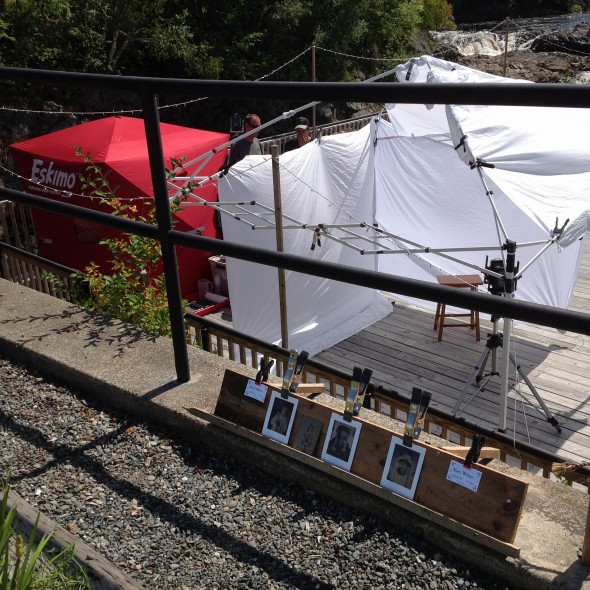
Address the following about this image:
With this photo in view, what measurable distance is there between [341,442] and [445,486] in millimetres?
331

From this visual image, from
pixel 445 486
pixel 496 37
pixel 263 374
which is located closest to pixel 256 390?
pixel 263 374

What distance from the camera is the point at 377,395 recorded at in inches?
133

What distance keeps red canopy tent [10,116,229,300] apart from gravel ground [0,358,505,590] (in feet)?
19.9

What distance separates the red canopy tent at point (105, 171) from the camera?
8.35 m

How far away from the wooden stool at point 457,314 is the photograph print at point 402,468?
5346mm

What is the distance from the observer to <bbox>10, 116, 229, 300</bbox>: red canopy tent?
8352 mm

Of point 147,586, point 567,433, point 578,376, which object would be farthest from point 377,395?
point 578,376

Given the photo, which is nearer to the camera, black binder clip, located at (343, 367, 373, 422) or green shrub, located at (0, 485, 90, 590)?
green shrub, located at (0, 485, 90, 590)

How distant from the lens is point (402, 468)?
1.87m

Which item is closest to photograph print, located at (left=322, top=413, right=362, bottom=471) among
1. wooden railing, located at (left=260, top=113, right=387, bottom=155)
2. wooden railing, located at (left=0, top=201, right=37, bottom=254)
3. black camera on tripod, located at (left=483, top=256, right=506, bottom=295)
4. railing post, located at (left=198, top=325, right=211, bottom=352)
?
railing post, located at (left=198, top=325, right=211, bottom=352)

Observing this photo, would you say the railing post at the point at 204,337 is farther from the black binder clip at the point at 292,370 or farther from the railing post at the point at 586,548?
the railing post at the point at 586,548

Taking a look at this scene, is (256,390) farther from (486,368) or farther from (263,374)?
(486,368)

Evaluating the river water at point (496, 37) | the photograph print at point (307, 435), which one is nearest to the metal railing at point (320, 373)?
the photograph print at point (307, 435)

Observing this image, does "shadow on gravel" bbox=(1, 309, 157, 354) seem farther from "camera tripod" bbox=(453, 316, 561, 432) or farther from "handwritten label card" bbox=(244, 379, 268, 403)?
"camera tripod" bbox=(453, 316, 561, 432)
